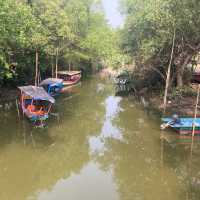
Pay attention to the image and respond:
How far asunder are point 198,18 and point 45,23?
599 inches

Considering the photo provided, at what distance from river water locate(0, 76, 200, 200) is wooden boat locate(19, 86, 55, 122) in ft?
2.15

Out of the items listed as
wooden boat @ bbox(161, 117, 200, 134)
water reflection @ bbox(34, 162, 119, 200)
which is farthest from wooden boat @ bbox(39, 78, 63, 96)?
water reflection @ bbox(34, 162, 119, 200)

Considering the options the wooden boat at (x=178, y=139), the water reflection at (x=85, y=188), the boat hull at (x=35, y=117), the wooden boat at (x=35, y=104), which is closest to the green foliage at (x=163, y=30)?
the wooden boat at (x=178, y=139)

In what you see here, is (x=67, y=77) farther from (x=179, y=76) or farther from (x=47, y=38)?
(x=179, y=76)

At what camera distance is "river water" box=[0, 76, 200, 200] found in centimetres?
1050

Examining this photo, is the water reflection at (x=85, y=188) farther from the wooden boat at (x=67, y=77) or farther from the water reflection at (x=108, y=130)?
the wooden boat at (x=67, y=77)

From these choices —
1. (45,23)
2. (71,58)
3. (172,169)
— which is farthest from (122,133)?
(71,58)

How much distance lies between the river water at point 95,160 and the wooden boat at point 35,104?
654 millimetres

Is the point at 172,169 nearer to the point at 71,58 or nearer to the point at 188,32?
the point at 188,32

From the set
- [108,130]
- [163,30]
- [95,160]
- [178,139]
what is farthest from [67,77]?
[95,160]

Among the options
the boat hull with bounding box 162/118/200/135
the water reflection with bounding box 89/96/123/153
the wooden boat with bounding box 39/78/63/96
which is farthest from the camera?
the wooden boat with bounding box 39/78/63/96

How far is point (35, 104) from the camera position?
19734 mm

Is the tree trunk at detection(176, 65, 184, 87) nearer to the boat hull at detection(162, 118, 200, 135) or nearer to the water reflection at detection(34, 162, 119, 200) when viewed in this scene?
the boat hull at detection(162, 118, 200, 135)

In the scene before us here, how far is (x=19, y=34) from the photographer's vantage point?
18.7m
